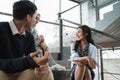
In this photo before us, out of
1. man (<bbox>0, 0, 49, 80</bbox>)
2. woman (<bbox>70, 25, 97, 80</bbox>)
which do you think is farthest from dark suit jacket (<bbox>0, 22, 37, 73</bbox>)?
woman (<bbox>70, 25, 97, 80</bbox>)

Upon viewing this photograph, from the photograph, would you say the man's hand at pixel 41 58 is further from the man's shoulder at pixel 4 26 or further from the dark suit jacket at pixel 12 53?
the man's shoulder at pixel 4 26

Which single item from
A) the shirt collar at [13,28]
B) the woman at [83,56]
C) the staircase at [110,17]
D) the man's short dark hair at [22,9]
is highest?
the staircase at [110,17]

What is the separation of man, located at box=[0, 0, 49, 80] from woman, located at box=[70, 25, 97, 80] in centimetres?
92

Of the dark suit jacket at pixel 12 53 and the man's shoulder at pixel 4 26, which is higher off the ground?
the man's shoulder at pixel 4 26

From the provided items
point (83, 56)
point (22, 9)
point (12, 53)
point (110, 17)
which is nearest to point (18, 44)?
point (12, 53)

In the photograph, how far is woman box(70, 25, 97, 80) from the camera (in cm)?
216

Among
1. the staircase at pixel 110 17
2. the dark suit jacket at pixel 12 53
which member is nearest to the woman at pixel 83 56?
the dark suit jacket at pixel 12 53

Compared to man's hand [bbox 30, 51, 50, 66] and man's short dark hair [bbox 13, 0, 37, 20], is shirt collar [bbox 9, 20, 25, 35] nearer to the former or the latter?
man's short dark hair [bbox 13, 0, 37, 20]

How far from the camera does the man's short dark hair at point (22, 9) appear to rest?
4.09 feet

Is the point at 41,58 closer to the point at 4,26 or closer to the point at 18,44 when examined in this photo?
the point at 18,44

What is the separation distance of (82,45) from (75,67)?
347 mm

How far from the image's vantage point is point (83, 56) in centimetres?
245

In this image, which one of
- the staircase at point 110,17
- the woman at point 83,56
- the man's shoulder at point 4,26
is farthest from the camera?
the staircase at point 110,17

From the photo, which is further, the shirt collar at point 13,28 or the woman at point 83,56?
the woman at point 83,56
